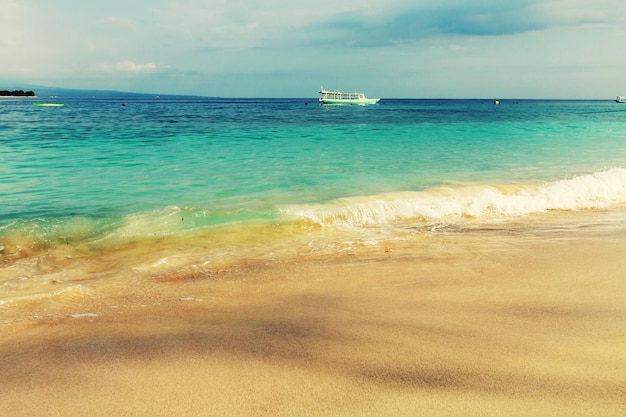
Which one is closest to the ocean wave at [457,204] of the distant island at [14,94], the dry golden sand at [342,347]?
the dry golden sand at [342,347]

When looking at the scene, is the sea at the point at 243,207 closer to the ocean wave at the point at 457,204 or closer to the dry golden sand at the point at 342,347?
the ocean wave at the point at 457,204

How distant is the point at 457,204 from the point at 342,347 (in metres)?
6.44

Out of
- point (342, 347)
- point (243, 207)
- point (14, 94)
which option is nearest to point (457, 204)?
point (243, 207)

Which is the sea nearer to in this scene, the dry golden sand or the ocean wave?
the ocean wave

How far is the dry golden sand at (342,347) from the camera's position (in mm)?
2793

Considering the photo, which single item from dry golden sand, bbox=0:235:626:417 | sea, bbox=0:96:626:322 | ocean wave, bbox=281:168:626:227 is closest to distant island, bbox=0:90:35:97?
sea, bbox=0:96:626:322

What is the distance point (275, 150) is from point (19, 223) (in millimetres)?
11907

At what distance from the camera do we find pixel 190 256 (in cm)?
650

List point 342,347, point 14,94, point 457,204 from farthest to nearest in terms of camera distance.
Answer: point 14,94 < point 457,204 < point 342,347

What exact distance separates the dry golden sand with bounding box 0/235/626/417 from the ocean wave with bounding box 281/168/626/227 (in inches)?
129

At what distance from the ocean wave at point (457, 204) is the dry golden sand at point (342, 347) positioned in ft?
10.7

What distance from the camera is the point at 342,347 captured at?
3477mm

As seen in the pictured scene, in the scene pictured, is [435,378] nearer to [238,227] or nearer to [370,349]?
[370,349]

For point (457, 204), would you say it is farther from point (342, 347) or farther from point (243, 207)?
point (342, 347)
